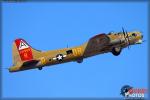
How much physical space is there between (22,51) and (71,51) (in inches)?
216

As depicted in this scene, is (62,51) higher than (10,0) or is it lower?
lower

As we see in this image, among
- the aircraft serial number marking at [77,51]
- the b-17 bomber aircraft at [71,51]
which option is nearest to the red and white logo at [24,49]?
the b-17 bomber aircraft at [71,51]

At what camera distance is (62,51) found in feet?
109

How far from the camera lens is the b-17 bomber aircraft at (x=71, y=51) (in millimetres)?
32431

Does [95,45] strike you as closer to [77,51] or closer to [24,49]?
[77,51]

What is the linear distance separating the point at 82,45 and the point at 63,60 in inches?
112

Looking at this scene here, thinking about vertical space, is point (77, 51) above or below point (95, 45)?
below

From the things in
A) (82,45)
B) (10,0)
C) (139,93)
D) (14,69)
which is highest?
(10,0)

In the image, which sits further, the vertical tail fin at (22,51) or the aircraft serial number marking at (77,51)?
the aircraft serial number marking at (77,51)

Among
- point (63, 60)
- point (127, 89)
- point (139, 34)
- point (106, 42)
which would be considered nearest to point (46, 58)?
point (63, 60)

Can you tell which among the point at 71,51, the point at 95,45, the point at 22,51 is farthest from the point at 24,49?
the point at 95,45

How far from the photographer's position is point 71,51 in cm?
3334

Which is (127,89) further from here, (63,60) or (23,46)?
(23,46)

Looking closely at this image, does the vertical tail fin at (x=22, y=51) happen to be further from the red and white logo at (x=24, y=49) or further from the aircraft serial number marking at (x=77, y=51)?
the aircraft serial number marking at (x=77, y=51)
